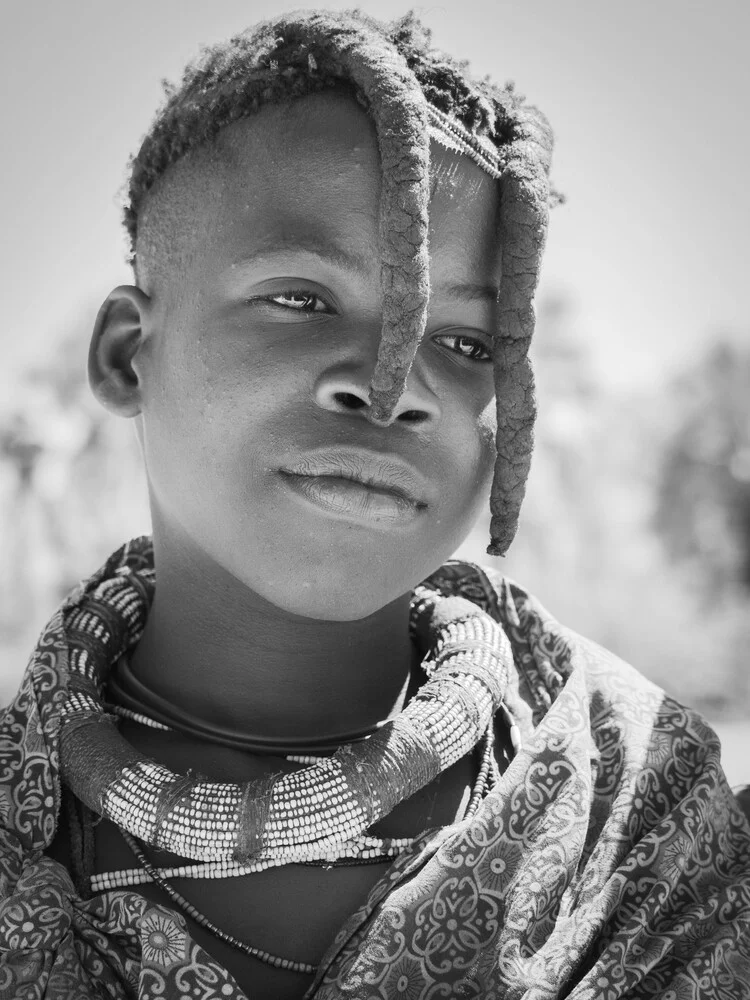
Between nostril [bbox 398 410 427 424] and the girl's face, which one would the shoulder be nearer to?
the girl's face

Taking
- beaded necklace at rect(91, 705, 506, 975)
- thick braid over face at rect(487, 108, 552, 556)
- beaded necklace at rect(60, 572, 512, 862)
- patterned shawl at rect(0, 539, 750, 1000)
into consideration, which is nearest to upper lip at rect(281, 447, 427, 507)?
thick braid over face at rect(487, 108, 552, 556)

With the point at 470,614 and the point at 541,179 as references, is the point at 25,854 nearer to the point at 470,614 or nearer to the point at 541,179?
the point at 470,614

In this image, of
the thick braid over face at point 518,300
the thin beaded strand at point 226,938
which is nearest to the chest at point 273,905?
the thin beaded strand at point 226,938

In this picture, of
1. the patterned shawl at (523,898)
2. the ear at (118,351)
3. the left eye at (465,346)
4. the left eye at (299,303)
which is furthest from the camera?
the ear at (118,351)

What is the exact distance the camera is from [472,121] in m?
2.23

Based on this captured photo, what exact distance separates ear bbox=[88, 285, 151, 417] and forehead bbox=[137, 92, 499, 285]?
10.1 inches

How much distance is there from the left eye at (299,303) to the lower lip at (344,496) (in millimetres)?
325

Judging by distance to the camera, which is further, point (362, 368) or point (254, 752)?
point (254, 752)

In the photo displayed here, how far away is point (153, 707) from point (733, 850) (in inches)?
48.2

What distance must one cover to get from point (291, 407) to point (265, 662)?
1.89 ft

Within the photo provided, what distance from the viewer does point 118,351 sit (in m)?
2.46

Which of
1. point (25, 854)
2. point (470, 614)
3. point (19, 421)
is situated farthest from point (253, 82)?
point (19, 421)

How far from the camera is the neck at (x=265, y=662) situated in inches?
89.8

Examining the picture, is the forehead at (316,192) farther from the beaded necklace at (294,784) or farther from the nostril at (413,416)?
the beaded necklace at (294,784)
